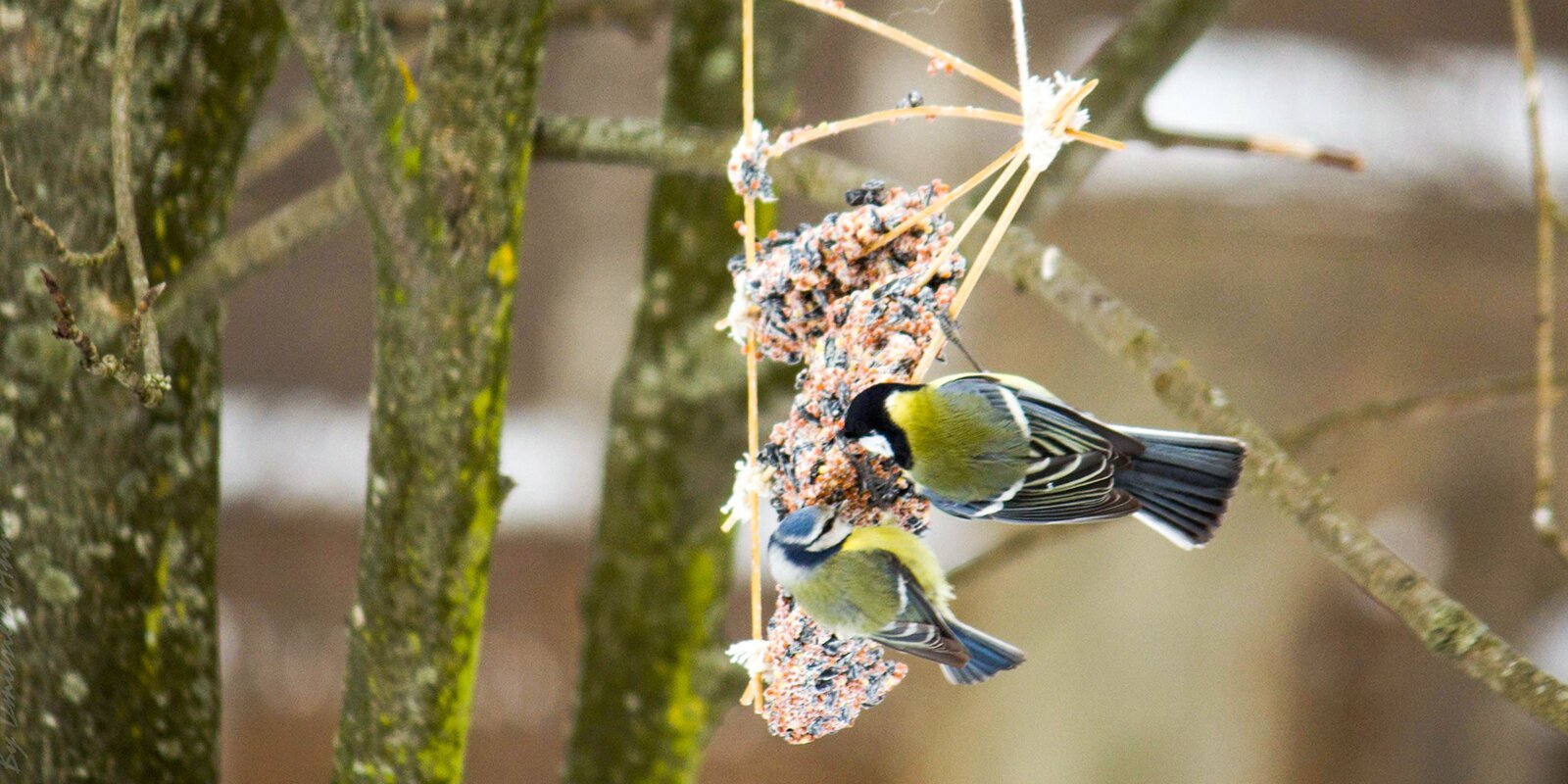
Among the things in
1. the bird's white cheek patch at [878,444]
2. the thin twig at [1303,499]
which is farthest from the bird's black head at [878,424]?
the thin twig at [1303,499]

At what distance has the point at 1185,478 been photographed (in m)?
0.41

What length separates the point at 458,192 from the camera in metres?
0.50

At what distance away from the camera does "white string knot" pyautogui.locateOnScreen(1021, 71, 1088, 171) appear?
378mm

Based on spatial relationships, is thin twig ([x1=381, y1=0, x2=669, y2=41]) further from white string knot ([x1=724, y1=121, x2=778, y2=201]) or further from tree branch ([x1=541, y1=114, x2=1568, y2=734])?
white string knot ([x1=724, y1=121, x2=778, y2=201])

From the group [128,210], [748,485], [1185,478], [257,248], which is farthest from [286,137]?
[1185,478]

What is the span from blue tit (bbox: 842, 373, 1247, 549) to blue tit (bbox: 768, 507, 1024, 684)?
0.08ft

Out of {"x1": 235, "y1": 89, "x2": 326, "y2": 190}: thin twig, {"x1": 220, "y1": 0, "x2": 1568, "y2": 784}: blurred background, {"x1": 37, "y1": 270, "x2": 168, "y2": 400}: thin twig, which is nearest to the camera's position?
{"x1": 37, "y1": 270, "x2": 168, "y2": 400}: thin twig

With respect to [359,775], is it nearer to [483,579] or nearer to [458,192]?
[483,579]

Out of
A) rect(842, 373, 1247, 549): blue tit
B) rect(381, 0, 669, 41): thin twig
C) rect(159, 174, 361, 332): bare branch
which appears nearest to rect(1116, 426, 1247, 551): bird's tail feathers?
rect(842, 373, 1247, 549): blue tit

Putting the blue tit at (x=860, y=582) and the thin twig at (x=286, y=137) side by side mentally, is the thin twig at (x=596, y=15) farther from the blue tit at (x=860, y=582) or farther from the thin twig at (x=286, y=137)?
the blue tit at (x=860, y=582)

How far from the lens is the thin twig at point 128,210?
0.38 m

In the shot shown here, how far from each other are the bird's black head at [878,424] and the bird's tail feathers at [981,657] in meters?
0.07

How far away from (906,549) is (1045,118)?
0.15m

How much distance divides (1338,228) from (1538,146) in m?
0.80
